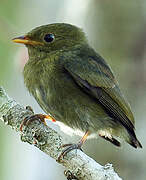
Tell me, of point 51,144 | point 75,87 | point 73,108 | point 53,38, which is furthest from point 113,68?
point 51,144

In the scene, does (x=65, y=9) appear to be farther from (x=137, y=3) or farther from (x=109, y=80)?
(x=109, y=80)

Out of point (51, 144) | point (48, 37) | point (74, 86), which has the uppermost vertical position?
point (48, 37)

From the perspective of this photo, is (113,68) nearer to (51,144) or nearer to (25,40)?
(25,40)

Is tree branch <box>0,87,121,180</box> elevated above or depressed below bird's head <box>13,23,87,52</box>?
below

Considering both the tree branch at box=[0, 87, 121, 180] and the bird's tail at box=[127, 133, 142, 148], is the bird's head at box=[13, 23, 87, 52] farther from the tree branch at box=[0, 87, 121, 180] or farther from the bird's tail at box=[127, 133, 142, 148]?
the bird's tail at box=[127, 133, 142, 148]

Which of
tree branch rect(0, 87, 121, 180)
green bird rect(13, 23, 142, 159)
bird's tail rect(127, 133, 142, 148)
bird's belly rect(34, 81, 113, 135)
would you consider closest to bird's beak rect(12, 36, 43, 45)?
green bird rect(13, 23, 142, 159)

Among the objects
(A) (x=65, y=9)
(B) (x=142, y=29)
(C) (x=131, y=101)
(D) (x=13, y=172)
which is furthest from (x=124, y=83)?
(D) (x=13, y=172)
